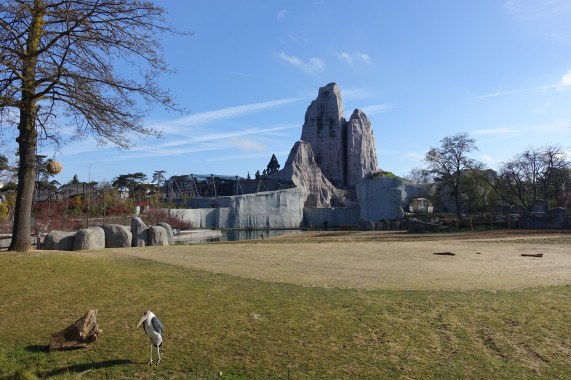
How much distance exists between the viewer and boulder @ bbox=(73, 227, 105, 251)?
1625 cm

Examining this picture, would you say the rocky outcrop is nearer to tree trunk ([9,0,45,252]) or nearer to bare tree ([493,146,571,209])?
bare tree ([493,146,571,209])

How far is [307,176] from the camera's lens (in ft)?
299

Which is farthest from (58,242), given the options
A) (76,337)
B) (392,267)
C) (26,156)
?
(392,267)

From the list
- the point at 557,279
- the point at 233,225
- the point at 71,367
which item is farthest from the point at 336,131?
the point at 71,367

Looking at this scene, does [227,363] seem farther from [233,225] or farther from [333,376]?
[233,225]

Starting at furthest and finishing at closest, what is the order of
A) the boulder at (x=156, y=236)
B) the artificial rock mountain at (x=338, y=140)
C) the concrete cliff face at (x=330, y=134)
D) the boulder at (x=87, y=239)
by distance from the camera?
the concrete cliff face at (x=330, y=134) < the artificial rock mountain at (x=338, y=140) < the boulder at (x=156, y=236) < the boulder at (x=87, y=239)

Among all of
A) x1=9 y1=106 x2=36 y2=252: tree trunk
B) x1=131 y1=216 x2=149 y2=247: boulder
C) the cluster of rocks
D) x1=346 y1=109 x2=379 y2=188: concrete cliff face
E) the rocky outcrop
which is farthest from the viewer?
x1=346 y1=109 x2=379 y2=188: concrete cliff face

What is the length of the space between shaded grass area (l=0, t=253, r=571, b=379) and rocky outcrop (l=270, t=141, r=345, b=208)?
78745 mm

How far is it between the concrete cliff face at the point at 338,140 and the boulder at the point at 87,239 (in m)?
90.4

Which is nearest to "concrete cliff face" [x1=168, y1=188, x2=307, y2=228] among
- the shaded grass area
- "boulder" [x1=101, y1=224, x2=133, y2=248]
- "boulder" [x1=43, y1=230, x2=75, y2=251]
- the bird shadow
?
"boulder" [x1=101, y1=224, x2=133, y2=248]

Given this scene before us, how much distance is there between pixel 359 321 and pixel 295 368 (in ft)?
6.54

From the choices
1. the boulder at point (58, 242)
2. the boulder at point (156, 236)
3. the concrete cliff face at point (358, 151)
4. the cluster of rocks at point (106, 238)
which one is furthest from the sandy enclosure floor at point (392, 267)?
the concrete cliff face at point (358, 151)

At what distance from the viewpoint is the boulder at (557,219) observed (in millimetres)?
32875

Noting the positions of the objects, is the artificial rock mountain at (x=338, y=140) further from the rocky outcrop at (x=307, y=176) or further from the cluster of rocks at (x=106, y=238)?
the cluster of rocks at (x=106, y=238)
